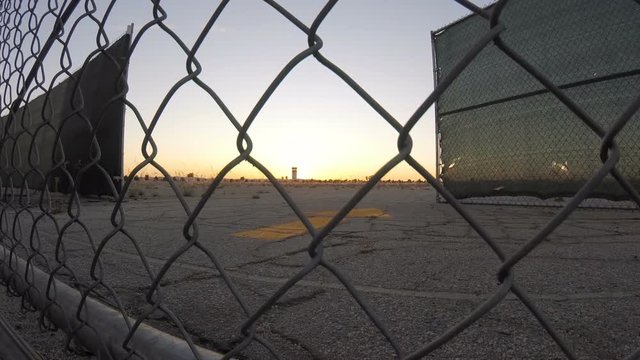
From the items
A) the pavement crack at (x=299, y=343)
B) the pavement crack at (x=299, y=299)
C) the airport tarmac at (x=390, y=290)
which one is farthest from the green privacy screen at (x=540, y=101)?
the pavement crack at (x=299, y=343)

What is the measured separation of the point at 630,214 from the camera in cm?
454

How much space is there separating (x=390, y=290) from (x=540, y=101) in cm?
478

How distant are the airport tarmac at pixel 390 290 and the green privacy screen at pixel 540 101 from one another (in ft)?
7.11

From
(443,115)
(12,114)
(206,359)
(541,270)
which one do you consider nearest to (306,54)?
(206,359)

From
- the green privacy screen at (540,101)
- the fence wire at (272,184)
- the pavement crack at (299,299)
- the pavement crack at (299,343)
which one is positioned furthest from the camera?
the green privacy screen at (540,101)

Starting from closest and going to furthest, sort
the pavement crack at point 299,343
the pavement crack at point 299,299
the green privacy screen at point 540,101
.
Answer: the pavement crack at point 299,343 < the pavement crack at point 299,299 < the green privacy screen at point 540,101

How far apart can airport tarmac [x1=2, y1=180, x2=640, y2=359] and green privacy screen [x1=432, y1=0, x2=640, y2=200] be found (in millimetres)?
2167

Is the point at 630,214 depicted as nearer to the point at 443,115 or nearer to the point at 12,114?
the point at 443,115

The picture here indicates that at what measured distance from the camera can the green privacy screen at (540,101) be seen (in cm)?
471

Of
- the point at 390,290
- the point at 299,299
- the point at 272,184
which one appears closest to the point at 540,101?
the point at 390,290

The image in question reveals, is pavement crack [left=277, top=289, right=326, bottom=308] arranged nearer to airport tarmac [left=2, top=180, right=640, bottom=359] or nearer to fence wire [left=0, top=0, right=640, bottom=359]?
airport tarmac [left=2, top=180, right=640, bottom=359]

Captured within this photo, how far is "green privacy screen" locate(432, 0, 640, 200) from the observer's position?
15.4 feet

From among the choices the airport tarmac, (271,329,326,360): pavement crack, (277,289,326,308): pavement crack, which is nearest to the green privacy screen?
the airport tarmac

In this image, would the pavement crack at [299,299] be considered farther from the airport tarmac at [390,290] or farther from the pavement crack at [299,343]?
the pavement crack at [299,343]
